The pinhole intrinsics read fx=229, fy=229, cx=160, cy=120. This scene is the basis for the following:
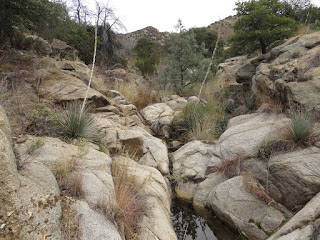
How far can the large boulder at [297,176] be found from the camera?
149 inches

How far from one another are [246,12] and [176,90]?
16.1ft

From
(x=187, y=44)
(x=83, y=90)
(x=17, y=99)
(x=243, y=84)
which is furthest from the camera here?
(x=187, y=44)

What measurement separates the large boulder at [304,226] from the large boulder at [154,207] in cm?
156

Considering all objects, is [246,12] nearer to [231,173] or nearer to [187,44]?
[187,44]

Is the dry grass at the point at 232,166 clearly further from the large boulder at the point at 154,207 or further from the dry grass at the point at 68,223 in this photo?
the dry grass at the point at 68,223

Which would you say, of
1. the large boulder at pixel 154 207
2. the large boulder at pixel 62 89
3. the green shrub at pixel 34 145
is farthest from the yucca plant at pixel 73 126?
the large boulder at pixel 62 89

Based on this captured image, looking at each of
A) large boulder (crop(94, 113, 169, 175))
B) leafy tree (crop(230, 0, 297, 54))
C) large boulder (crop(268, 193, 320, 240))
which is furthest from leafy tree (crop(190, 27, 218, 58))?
large boulder (crop(268, 193, 320, 240))

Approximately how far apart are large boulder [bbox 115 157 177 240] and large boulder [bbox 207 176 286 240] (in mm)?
1033

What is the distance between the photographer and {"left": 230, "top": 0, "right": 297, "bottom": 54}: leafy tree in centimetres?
969

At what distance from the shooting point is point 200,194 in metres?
5.10

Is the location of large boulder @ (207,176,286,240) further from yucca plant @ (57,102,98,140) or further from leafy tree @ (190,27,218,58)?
leafy tree @ (190,27,218,58)

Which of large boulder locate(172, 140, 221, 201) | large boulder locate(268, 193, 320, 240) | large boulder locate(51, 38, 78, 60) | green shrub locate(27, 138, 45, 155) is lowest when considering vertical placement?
large boulder locate(172, 140, 221, 201)

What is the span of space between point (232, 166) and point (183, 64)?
7.91 metres

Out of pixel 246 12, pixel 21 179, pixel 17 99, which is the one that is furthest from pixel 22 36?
pixel 246 12
